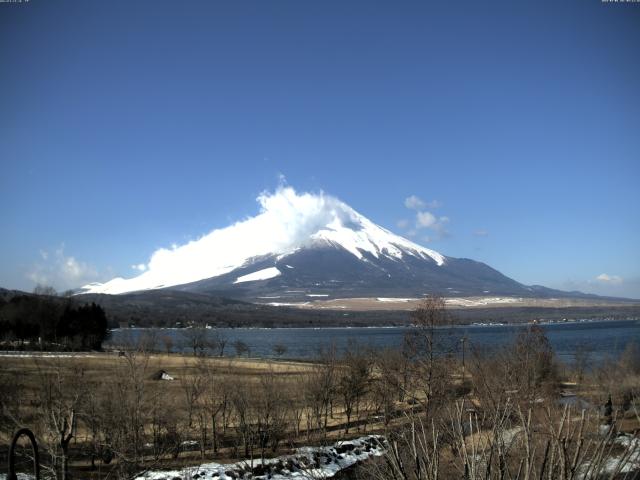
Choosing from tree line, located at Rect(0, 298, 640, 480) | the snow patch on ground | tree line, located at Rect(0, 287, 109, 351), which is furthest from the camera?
tree line, located at Rect(0, 287, 109, 351)

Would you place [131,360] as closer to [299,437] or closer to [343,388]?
[299,437]

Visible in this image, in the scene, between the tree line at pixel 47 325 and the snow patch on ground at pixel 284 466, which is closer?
the snow patch on ground at pixel 284 466

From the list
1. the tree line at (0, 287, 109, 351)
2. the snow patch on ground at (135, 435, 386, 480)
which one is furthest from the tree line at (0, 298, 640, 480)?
the tree line at (0, 287, 109, 351)

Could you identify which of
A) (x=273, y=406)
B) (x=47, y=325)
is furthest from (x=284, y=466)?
(x=47, y=325)

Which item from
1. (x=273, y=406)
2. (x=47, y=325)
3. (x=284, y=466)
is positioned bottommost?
(x=284, y=466)

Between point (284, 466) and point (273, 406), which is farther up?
point (273, 406)

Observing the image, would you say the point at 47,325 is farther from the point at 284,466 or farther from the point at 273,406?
the point at 284,466

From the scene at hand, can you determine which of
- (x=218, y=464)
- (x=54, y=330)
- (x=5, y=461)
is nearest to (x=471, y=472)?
(x=218, y=464)

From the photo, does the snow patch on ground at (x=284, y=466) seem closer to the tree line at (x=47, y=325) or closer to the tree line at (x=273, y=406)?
the tree line at (x=273, y=406)

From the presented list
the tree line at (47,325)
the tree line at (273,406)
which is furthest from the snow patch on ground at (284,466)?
the tree line at (47,325)

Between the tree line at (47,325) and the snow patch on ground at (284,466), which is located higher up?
the tree line at (47,325)

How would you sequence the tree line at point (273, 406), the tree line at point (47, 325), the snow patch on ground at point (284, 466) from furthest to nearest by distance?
the tree line at point (47, 325)
the snow patch on ground at point (284, 466)
the tree line at point (273, 406)

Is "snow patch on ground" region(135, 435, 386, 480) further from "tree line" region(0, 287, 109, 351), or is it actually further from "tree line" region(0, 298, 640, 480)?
"tree line" region(0, 287, 109, 351)

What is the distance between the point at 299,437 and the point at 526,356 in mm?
17988
